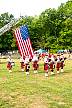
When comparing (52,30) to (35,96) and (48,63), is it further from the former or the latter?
(35,96)

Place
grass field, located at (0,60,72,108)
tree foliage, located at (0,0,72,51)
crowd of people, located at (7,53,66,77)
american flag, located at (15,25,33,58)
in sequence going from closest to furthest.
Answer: grass field, located at (0,60,72,108)
crowd of people, located at (7,53,66,77)
american flag, located at (15,25,33,58)
tree foliage, located at (0,0,72,51)

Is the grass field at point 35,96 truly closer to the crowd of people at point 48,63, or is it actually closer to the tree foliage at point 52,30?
the crowd of people at point 48,63

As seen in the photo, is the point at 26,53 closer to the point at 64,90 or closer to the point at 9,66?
the point at 9,66

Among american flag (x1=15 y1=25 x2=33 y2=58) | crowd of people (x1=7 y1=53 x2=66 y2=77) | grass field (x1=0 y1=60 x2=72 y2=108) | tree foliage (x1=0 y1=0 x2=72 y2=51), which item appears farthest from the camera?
tree foliage (x1=0 y1=0 x2=72 y2=51)

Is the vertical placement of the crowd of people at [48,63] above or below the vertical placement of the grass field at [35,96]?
above

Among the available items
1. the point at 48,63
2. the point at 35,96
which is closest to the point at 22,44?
the point at 48,63

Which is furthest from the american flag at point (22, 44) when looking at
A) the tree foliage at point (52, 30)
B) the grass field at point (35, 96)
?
the tree foliage at point (52, 30)

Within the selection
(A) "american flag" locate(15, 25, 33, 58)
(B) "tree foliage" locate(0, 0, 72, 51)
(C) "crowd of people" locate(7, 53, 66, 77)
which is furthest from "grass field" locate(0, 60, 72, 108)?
(B) "tree foliage" locate(0, 0, 72, 51)

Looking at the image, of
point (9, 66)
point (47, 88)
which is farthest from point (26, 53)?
point (47, 88)

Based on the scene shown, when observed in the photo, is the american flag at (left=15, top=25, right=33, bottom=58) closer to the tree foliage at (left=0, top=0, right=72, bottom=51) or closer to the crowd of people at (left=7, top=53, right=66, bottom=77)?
the crowd of people at (left=7, top=53, right=66, bottom=77)

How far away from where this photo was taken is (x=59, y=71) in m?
29.9

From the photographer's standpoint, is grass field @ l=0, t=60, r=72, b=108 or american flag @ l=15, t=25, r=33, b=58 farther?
american flag @ l=15, t=25, r=33, b=58

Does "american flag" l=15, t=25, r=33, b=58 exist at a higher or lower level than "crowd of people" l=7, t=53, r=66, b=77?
higher

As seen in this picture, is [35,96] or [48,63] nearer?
[35,96]
